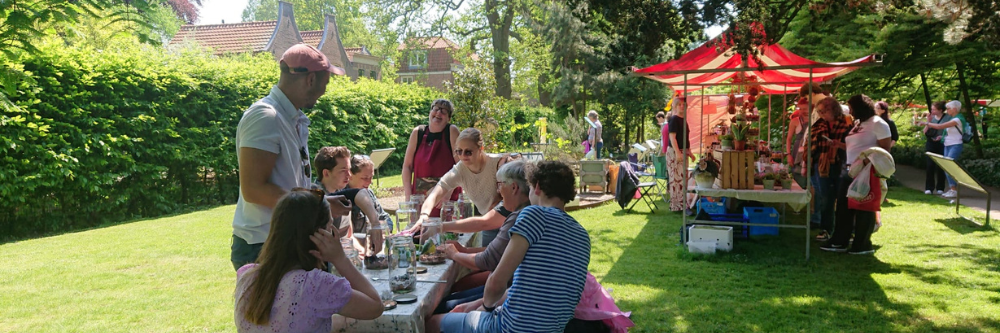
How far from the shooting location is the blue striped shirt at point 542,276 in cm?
252

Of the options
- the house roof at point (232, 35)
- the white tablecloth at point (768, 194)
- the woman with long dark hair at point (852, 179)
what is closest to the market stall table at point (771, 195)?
the white tablecloth at point (768, 194)

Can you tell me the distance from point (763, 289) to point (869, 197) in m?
1.85

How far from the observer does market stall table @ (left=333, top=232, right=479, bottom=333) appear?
7.40 feet

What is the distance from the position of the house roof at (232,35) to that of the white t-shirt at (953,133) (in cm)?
2804

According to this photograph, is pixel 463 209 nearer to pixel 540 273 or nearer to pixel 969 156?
pixel 540 273

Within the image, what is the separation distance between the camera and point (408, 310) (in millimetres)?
2299

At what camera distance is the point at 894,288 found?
508cm

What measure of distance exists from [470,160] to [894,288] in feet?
12.0

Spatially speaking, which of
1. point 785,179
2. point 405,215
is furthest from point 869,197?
point 405,215

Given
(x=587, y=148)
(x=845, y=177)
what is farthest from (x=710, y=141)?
(x=587, y=148)

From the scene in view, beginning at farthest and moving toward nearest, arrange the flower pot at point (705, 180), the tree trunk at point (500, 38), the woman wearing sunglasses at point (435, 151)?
the tree trunk at point (500, 38) < the flower pot at point (705, 180) < the woman wearing sunglasses at point (435, 151)

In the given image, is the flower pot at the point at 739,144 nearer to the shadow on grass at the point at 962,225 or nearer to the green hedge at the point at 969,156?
the shadow on grass at the point at 962,225

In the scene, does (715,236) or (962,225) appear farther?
(962,225)

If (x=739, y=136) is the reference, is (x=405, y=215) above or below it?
below
